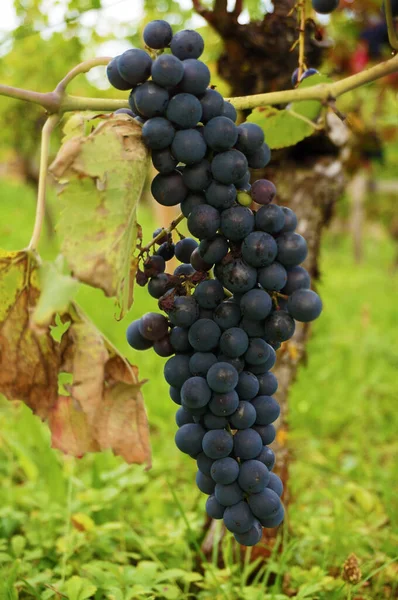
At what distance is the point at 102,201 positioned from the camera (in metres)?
0.83

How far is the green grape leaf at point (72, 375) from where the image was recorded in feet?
2.81

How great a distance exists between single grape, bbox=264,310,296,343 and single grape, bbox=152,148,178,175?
0.28 metres

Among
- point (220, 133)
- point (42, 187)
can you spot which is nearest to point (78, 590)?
point (42, 187)

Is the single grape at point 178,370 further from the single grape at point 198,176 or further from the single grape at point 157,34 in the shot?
the single grape at point 157,34

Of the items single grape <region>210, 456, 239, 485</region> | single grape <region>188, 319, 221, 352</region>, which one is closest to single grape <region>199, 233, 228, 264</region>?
single grape <region>188, 319, 221, 352</region>

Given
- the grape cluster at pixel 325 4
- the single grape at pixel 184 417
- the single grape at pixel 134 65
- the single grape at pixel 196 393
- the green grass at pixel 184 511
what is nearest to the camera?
the single grape at pixel 134 65

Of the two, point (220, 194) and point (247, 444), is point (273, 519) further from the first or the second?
point (220, 194)

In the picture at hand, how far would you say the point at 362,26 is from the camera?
284 centimetres

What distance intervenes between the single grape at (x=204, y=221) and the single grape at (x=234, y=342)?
0.16 m

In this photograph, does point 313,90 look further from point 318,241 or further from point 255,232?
point 318,241

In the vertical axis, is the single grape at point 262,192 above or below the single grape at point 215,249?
above

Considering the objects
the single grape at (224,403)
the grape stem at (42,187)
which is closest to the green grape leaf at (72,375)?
the grape stem at (42,187)

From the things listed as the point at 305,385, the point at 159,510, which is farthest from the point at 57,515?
the point at 305,385

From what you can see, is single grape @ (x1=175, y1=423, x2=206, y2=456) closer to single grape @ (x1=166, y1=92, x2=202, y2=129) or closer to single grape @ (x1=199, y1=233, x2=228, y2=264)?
single grape @ (x1=199, y1=233, x2=228, y2=264)
